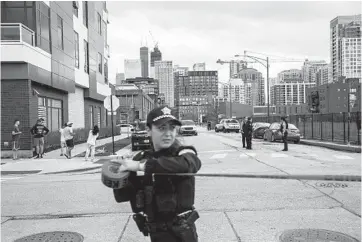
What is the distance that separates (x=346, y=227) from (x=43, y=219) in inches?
192

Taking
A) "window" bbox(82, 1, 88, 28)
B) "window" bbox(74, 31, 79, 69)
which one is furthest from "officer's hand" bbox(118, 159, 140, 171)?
"window" bbox(82, 1, 88, 28)

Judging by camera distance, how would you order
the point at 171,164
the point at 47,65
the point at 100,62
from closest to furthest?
the point at 171,164
the point at 47,65
the point at 100,62

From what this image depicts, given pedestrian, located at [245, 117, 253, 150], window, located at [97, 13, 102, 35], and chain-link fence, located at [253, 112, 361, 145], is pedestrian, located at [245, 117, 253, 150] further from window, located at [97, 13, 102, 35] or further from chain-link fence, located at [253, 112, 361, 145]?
window, located at [97, 13, 102, 35]

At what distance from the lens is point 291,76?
170 m

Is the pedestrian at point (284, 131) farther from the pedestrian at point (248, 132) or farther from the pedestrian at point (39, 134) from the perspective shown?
the pedestrian at point (39, 134)

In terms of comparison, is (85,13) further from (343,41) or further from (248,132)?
(343,41)

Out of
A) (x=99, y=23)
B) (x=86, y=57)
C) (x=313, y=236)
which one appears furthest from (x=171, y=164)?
(x=99, y=23)

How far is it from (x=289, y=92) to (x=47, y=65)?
15178 cm

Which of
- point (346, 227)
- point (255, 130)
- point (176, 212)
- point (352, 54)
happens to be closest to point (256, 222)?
point (346, 227)

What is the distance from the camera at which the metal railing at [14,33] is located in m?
18.4

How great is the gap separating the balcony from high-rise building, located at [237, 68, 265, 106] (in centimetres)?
12323

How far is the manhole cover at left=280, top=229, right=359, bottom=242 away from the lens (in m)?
5.02

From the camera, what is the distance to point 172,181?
268cm

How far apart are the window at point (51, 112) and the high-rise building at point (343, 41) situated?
3326 inches
